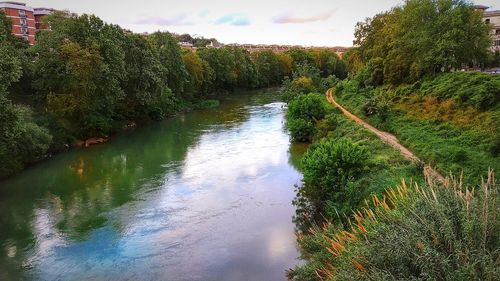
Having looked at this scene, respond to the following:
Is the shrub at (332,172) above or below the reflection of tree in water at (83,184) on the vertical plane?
above

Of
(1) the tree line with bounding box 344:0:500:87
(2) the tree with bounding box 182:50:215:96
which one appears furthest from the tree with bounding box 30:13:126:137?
(1) the tree line with bounding box 344:0:500:87

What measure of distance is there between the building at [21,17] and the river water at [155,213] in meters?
54.5

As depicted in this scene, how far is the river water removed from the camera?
1557 centimetres

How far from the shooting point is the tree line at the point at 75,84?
27.6 meters

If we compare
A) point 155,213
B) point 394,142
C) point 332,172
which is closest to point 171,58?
point 394,142

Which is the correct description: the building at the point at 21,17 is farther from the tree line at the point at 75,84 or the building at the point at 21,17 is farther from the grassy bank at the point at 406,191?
the grassy bank at the point at 406,191

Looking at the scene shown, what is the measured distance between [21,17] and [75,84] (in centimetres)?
5372

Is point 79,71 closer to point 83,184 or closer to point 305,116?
point 83,184

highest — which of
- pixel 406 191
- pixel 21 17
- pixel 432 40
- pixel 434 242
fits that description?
pixel 21 17

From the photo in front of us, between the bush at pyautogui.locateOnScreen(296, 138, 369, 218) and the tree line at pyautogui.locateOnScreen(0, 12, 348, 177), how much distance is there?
1466cm

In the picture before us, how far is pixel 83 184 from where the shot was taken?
2575 centimetres

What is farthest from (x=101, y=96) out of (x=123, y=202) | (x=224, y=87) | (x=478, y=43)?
(x=224, y=87)

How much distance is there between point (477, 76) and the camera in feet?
94.1

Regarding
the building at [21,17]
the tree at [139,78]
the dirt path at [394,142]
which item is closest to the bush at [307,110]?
the dirt path at [394,142]
